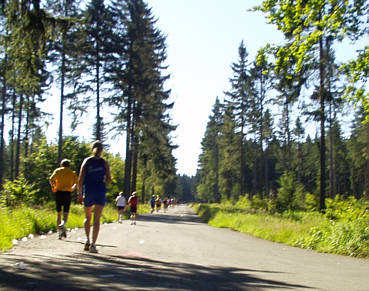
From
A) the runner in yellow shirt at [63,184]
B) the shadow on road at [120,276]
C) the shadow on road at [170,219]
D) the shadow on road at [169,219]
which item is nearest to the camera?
the shadow on road at [120,276]

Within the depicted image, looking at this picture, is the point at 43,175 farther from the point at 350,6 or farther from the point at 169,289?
the point at 169,289

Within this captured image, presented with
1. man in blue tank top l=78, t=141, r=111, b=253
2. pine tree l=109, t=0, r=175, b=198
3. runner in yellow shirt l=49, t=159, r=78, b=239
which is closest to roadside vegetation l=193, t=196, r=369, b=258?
man in blue tank top l=78, t=141, r=111, b=253

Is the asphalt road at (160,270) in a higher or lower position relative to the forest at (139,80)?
lower

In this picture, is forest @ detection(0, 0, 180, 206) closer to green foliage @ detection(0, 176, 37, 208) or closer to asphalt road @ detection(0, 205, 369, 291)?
green foliage @ detection(0, 176, 37, 208)

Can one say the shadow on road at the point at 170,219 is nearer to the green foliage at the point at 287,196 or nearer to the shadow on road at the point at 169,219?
the shadow on road at the point at 169,219

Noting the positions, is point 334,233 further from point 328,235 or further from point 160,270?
point 160,270

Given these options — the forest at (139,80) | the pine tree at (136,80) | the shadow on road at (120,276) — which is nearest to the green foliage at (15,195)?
the forest at (139,80)

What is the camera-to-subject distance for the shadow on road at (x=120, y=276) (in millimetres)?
4359

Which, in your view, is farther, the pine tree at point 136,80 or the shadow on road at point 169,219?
the pine tree at point 136,80

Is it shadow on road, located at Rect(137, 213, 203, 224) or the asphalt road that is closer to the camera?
the asphalt road

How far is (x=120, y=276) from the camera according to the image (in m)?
4.91

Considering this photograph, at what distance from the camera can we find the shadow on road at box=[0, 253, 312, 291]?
172 inches

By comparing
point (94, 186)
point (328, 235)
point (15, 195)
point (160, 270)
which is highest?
point (94, 186)

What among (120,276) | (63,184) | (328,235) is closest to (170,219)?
(328,235)
